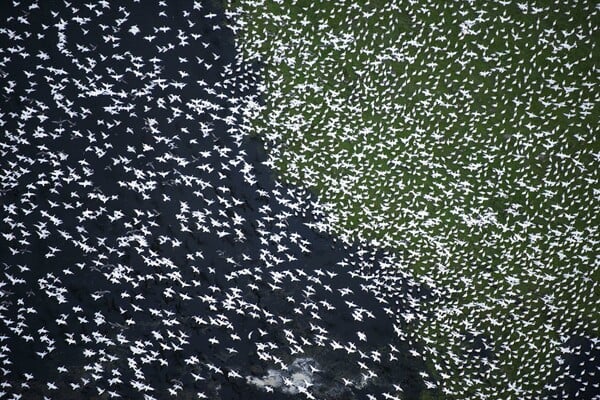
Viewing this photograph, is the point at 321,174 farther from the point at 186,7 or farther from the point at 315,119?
the point at 186,7

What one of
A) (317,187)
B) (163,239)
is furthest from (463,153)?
(163,239)

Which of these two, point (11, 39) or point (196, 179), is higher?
point (11, 39)

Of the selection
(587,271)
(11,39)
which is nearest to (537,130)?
(587,271)

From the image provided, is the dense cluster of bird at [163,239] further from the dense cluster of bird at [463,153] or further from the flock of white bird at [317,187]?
the dense cluster of bird at [463,153]

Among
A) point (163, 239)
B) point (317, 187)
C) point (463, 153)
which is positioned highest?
point (463, 153)

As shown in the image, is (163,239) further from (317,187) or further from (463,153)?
(463,153)
